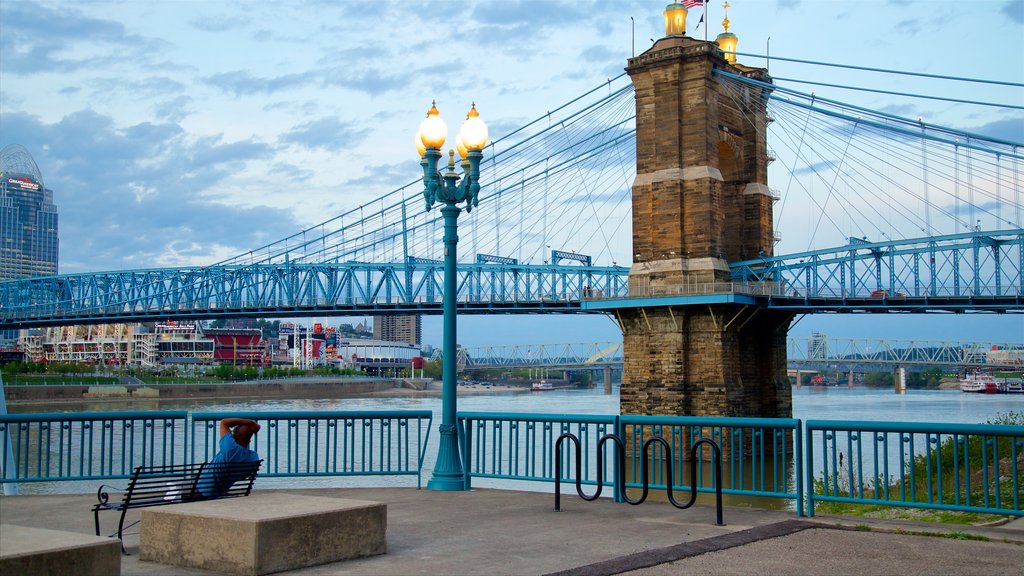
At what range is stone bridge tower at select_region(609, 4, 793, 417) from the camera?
35.9 meters

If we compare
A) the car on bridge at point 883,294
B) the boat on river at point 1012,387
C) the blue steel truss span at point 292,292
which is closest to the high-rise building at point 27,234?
the blue steel truss span at point 292,292

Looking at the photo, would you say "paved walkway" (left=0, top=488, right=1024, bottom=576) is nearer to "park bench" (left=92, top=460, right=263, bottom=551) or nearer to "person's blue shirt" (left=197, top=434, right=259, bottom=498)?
"park bench" (left=92, top=460, right=263, bottom=551)

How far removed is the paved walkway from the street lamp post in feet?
3.72

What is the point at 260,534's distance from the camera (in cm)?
668

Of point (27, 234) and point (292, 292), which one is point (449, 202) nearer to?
point (292, 292)

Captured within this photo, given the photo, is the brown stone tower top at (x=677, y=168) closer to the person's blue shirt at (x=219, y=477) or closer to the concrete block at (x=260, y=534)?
the person's blue shirt at (x=219, y=477)

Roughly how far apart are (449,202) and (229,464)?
5551 millimetres

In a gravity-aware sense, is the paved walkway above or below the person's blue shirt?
below

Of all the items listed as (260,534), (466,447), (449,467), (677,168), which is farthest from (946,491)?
(677,168)

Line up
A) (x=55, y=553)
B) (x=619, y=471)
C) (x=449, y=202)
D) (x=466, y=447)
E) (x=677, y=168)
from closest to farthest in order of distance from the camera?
(x=55, y=553), (x=619, y=471), (x=466, y=447), (x=449, y=202), (x=677, y=168)

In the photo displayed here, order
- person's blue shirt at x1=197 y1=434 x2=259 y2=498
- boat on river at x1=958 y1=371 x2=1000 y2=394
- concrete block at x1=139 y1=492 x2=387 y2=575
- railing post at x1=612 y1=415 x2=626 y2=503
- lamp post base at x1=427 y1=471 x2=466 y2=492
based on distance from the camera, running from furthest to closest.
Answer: boat on river at x1=958 y1=371 x2=1000 y2=394 < lamp post base at x1=427 y1=471 x2=466 y2=492 < railing post at x1=612 y1=415 x2=626 y2=503 < person's blue shirt at x1=197 y1=434 x2=259 y2=498 < concrete block at x1=139 y1=492 x2=387 y2=575

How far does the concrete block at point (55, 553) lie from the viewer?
5.29 meters

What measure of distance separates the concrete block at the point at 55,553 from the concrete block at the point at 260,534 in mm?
937

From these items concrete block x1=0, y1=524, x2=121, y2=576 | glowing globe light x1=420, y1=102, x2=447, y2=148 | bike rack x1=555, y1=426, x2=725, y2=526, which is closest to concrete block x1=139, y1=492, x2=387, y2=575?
concrete block x1=0, y1=524, x2=121, y2=576
